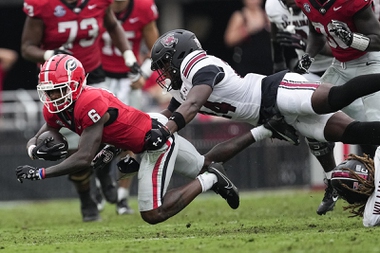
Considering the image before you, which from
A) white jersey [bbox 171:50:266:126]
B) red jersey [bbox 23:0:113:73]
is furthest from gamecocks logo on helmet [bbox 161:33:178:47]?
red jersey [bbox 23:0:113:73]

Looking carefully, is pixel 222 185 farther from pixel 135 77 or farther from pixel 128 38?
pixel 128 38

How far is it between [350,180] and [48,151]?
2.38 m

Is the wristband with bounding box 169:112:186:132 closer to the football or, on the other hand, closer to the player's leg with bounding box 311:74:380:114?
the football

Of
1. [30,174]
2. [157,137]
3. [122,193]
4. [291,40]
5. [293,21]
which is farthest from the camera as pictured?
[122,193]

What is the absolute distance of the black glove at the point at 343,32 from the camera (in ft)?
22.7

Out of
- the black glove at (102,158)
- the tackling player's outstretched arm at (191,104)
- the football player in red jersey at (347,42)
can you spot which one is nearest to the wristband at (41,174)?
the black glove at (102,158)

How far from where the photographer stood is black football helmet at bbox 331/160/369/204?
650 centimetres

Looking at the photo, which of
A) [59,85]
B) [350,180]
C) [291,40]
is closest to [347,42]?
[350,180]

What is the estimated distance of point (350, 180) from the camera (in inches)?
257

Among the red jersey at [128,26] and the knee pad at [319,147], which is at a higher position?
the knee pad at [319,147]

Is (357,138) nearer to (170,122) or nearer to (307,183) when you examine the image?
(170,122)

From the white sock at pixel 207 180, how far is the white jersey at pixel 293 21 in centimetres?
225

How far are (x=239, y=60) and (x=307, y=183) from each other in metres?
2.08

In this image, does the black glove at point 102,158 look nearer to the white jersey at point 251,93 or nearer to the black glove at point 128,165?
the black glove at point 128,165
